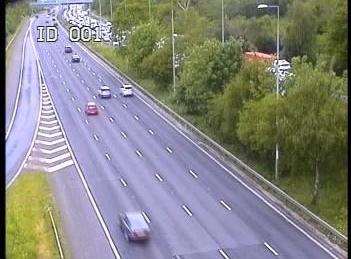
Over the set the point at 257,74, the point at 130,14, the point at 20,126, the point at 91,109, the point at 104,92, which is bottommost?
the point at 91,109

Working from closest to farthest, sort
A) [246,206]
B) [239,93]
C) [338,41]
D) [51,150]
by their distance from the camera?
[246,206]
[239,93]
[51,150]
[338,41]

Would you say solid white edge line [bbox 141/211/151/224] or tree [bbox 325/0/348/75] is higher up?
tree [bbox 325/0/348/75]

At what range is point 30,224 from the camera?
6.30 m

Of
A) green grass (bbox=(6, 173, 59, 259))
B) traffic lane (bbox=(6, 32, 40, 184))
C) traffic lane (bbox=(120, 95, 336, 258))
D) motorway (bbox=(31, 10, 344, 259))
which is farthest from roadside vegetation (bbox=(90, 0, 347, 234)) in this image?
traffic lane (bbox=(6, 32, 40, 184))

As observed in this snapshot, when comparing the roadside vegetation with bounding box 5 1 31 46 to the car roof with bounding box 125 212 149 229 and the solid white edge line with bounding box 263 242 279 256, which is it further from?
the car roof with bounding box 125 212 149 229

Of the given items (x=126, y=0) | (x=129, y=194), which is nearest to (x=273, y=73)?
(x=129, y=194)

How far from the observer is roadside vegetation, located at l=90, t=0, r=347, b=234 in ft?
23.8

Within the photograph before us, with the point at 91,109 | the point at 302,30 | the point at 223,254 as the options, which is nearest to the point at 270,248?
the point at 223,254

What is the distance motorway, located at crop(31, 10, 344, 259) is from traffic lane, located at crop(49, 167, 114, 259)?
0.16m

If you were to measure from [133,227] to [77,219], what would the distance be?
0.86 metres

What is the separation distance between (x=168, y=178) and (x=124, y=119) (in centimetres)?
403

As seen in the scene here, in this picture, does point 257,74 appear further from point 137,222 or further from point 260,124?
point 137,222

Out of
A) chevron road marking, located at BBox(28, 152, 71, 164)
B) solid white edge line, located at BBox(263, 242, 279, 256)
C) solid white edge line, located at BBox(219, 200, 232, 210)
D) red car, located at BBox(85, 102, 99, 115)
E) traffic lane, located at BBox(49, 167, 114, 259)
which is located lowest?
solid white edge line, located at BBox(263, 242, 279, 256)

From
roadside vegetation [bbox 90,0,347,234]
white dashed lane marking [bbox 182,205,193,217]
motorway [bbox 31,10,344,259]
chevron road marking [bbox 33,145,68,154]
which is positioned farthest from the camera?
chevron road marking [bbox 33,145,68,154]
